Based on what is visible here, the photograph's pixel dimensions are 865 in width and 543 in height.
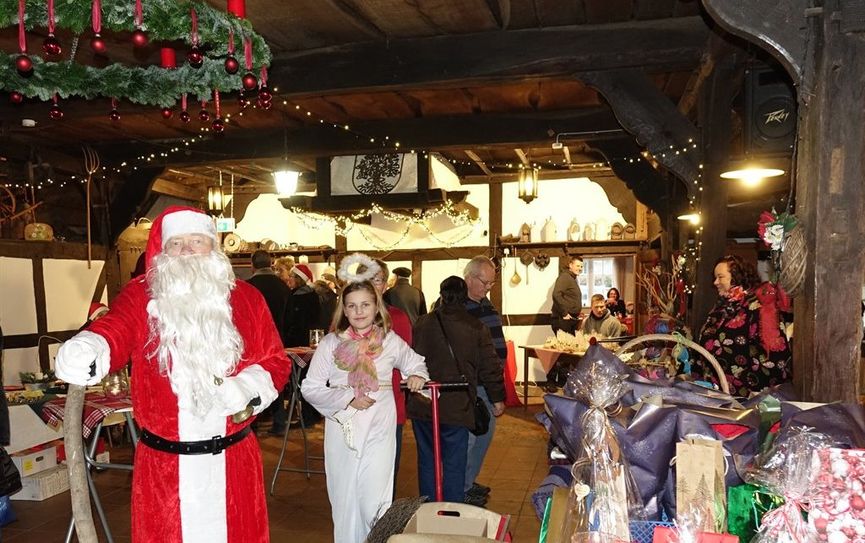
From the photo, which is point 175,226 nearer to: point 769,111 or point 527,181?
point 769,111

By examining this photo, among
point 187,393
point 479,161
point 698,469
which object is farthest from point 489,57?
point 479,161

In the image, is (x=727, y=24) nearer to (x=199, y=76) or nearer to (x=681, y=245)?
(x=199, y=76)

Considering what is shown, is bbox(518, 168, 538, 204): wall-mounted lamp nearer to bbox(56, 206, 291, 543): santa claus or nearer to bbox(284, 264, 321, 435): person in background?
bbox(284, 264, 321, 435): person in background

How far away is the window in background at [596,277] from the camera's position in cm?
1090

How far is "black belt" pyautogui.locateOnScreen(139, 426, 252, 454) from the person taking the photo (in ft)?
8.13

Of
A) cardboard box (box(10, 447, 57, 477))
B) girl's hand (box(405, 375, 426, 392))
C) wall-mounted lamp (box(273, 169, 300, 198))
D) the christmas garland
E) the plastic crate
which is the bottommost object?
cardboard box (box(10, 447, 57, 477))

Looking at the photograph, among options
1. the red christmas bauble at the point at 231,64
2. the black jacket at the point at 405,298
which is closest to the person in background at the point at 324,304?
the black jacket at the point at 405,298

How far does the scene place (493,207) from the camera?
36.9 feet

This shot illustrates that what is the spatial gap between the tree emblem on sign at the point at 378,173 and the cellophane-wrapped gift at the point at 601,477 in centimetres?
685

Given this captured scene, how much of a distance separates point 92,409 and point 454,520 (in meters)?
2.32

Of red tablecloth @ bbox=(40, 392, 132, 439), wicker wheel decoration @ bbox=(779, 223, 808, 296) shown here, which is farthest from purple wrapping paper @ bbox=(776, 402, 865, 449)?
red tablecloth @ bbox=(40, 392, 132, 439)

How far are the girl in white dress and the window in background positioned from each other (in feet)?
25.7

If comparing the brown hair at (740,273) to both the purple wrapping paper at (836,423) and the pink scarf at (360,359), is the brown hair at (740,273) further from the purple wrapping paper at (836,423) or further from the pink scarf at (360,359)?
the purple wrapping paper at (836,423)

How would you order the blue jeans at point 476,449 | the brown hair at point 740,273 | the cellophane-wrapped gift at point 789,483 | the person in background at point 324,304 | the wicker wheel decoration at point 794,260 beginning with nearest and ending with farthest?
1. the cellophane-wrapped gift at point 789,483
2. the wicker wheel decoration at point 794,260
3. the brown hair at point 740,273
4. the blue jeans at point 476,449
5. the person in background at point 324,304
